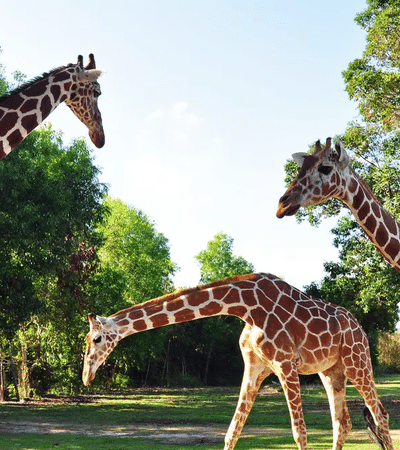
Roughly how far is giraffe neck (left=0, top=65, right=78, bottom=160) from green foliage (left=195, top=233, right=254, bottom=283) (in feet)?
142

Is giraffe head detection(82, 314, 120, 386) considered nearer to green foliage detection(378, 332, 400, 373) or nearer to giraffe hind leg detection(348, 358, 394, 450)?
giraffe hind leg detection(348, 358, 394, 450)

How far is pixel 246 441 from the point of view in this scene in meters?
13.3

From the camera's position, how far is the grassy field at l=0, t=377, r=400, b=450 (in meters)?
12.9

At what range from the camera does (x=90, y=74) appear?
8.61 metres

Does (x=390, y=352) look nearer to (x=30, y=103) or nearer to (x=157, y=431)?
(x=157, y=431)

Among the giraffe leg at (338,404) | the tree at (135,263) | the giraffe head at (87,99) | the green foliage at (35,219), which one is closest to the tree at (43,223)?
the green foliage at (35,219)

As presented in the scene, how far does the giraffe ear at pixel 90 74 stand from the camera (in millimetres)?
8579

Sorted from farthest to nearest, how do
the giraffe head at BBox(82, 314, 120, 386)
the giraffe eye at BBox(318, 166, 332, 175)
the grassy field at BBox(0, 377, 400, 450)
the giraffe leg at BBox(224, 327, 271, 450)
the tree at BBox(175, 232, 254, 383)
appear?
the tree at BBox(175, 232, 254, 383)
the grassy field at BBox(0, 377, 400, 450)
the giraffe leg at BBox(224, 327, 271, 450)
the giraffe head at BBox(82, 314, 120, 386)
the giraffe eye at BBox(318, 166, 332, 175)

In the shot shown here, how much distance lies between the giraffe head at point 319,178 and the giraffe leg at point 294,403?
118 inches

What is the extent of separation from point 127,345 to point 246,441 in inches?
785

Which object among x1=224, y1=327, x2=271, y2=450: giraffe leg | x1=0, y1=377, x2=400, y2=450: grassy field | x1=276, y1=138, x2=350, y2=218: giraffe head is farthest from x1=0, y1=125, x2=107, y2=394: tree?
x1=276, y1=138, x2=350, y2=218: giraffe head

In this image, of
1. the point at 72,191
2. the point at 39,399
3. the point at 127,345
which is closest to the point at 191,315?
the point at 72,191

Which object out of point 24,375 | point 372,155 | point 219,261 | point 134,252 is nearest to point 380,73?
point 372,155

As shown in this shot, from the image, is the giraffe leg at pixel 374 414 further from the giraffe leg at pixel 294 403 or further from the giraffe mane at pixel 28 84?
the giraffe mane at pixel 28 84
